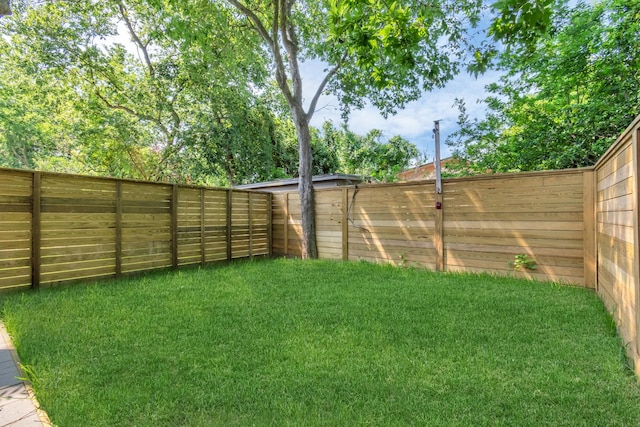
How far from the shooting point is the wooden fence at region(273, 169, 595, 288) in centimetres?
415

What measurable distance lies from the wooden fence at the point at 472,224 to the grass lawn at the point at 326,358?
774 millimetres

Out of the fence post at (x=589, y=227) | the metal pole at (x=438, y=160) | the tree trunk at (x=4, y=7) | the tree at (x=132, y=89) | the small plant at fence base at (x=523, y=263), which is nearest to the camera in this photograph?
the tree trunk at (x=4, y=7)

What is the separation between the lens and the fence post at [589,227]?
395 centimetres

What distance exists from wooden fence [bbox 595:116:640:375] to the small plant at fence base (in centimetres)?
102

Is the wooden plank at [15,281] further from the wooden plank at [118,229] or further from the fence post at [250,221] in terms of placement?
→ the fence post at [250,221]

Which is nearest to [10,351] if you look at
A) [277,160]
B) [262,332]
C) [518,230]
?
[262,332]

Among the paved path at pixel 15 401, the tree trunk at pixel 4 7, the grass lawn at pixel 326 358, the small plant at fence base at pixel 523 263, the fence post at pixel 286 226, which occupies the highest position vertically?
the tree trunk at pixel 4 7

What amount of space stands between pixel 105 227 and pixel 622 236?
609 centimetres

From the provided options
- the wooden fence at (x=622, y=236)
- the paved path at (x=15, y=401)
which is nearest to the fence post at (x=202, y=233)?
the paved path at (x=15, y=401)

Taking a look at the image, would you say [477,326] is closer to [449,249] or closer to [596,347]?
[596,347]

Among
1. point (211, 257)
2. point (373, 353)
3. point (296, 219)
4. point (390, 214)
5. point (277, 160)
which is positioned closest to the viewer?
point (373, 353)

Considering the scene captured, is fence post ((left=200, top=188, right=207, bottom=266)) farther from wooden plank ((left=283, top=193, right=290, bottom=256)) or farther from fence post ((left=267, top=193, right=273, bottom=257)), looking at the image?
wooden plank ((left=283, top=193, right=290, bottom=256))

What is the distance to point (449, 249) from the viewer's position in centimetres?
523

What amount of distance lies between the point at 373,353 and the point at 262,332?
0.92 metres
